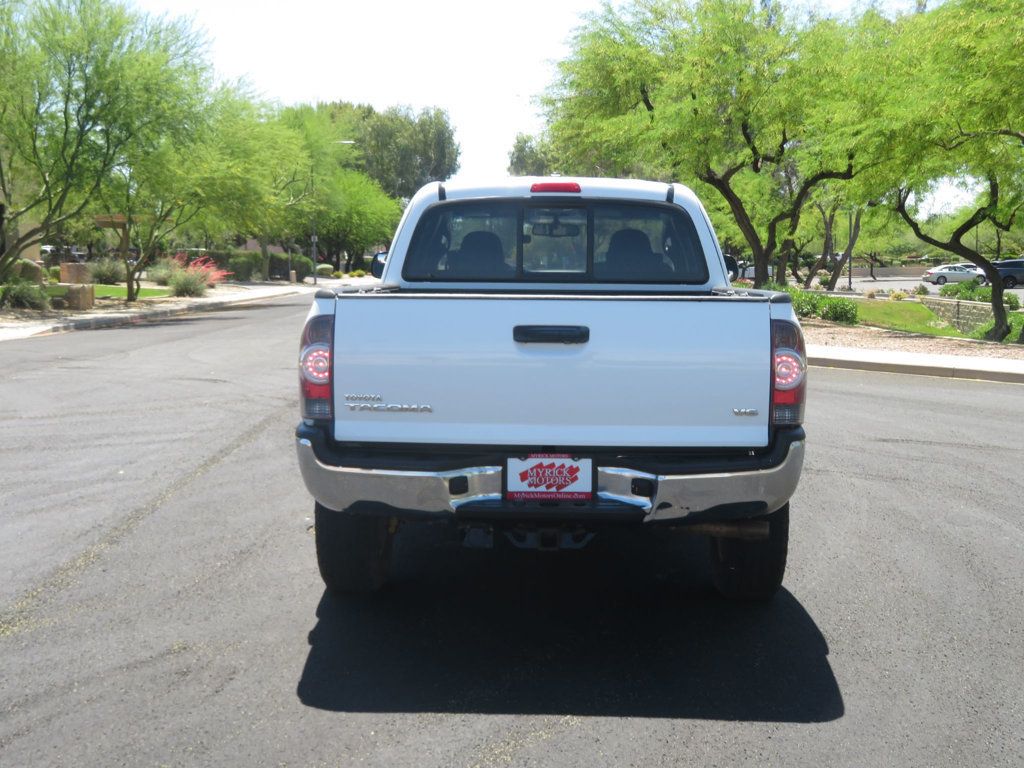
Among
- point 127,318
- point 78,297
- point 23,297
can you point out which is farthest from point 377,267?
point 78,297

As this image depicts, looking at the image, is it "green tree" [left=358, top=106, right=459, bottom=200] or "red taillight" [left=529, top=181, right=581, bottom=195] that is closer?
"red taillight" [left=529, top=181, right=581, bottom=195]

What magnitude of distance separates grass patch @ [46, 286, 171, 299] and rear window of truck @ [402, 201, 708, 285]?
3096cm

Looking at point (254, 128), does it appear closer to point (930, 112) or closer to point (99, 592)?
point (930, 112)

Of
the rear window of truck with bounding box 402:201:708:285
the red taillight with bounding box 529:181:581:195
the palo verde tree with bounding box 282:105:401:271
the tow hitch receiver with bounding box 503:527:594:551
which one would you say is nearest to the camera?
the tow hitch receiver with bounding box 503:527:594:551

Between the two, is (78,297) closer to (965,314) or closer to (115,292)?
(115,292)

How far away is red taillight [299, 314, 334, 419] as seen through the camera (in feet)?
14.9

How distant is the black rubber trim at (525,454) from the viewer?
14.8 ft

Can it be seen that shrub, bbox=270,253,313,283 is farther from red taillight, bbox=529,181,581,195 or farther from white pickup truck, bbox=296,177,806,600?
white pickup truck, bbox=296,177,806,600

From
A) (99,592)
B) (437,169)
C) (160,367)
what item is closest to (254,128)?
(160,367)

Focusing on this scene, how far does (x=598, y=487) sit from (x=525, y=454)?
1.06 feet

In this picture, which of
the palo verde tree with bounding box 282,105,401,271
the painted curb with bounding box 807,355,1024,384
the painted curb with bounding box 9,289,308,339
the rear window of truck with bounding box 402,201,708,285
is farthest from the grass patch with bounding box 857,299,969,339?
the rear window of truck with bounding box 402,201,708,285

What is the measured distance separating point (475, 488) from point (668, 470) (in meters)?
0.78

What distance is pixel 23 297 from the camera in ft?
98.9

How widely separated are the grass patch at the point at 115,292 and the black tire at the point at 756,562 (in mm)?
32538
